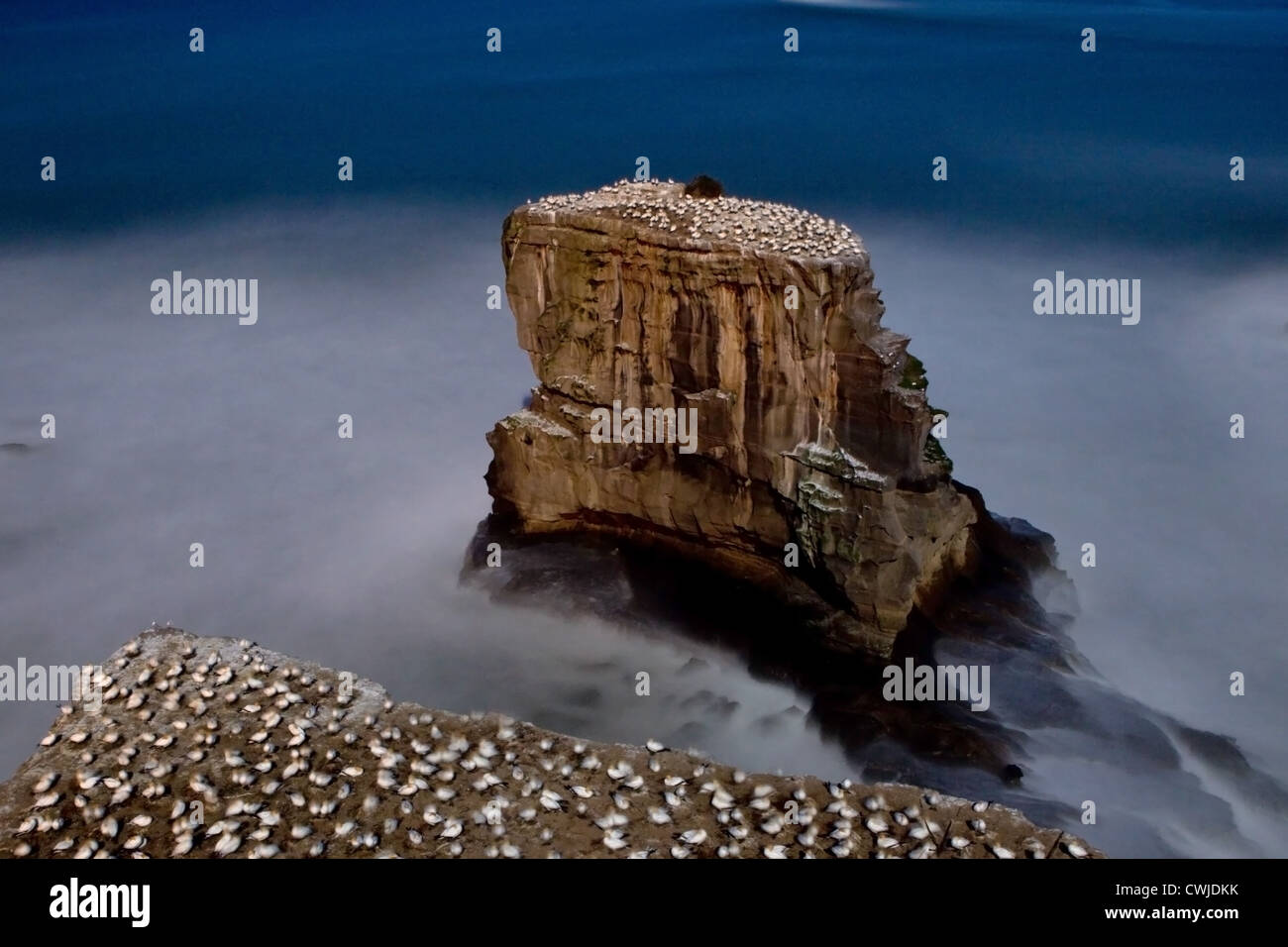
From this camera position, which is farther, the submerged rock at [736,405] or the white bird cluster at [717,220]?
the submerged rock at [736,405]

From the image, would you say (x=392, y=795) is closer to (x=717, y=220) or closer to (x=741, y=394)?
(x=741, y=394)

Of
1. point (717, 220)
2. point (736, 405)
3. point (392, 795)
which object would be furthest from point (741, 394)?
point (392, 795)

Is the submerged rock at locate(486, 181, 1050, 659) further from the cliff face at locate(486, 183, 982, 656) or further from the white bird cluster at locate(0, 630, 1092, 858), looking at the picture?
the white bird cluster at locate(0, 630, 1092, 858)

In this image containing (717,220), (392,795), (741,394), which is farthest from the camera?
(741,394)

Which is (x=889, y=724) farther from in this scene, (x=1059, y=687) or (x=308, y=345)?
(x=308, y=345)

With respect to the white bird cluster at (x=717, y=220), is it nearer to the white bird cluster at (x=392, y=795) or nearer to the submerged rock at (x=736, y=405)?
the submerged rock at (x=736, y=405)

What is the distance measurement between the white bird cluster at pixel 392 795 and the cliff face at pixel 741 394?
34.2 ft

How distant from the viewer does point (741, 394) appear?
1039 inches

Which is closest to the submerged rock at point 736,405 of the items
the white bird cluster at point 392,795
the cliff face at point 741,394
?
the cliff face at point 741,394

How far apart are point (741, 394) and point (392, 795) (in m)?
13.7

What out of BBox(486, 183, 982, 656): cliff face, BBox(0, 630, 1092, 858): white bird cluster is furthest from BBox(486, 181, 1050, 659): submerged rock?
BBox(0, 630, 1092, 858): white bird cluster

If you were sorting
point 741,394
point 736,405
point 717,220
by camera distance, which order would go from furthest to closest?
point 736,405, point 741,394, point 717,220

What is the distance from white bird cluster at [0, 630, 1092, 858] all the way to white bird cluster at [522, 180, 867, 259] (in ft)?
40.7

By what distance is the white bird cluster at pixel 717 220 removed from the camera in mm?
24781
